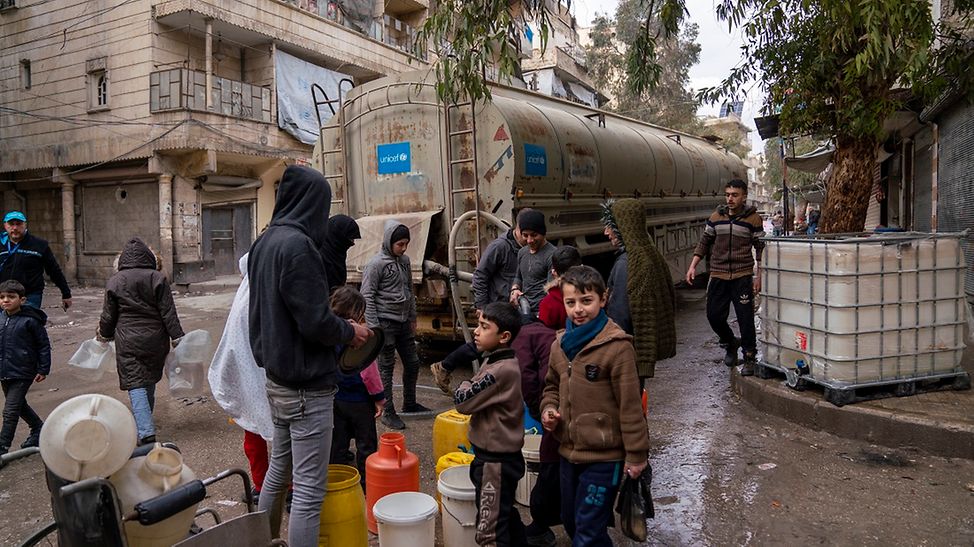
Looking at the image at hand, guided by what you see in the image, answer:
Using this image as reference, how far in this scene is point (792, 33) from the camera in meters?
6.61

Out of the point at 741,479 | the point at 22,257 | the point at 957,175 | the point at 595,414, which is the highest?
the point at 957,175

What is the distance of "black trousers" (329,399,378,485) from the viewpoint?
12.6 ft

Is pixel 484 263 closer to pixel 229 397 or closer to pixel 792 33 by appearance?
pixel 229 397

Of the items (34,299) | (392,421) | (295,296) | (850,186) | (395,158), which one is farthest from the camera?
(395,158)

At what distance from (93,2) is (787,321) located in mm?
17550

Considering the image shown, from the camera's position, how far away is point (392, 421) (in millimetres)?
5078

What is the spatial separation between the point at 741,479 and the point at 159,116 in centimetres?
1511

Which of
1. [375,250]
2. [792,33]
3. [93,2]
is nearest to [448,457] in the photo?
[375,250]

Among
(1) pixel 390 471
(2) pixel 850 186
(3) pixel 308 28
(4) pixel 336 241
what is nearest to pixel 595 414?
(1) pixel 390 471

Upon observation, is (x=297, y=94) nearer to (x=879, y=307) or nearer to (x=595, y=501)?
(x=879, y=307)

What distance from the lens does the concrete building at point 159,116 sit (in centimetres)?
1519

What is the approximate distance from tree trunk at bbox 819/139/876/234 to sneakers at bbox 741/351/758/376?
162 centimetres

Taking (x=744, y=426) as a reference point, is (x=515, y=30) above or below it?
above

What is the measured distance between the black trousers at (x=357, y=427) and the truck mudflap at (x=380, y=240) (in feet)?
8.69
